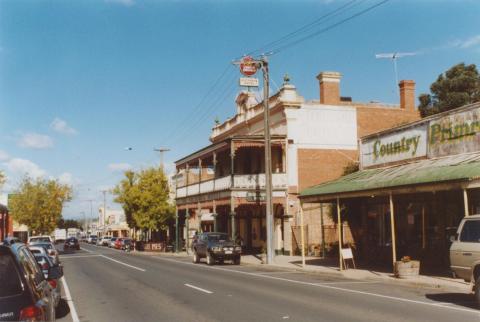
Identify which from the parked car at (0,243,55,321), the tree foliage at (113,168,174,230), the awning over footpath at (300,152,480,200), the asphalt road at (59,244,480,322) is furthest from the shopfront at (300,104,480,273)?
the tree foliage at (113,168,174,230)

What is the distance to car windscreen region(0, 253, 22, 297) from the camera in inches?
210

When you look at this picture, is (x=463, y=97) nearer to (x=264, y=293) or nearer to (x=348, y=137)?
(x=348, y=137)

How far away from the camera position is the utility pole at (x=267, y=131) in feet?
88.6

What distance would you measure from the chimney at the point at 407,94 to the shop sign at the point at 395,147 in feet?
54.2

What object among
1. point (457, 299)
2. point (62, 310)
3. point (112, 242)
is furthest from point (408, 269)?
point (112, 242)

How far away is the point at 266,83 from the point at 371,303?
711 inches

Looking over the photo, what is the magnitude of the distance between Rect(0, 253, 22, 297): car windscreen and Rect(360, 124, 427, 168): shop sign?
1828 cm

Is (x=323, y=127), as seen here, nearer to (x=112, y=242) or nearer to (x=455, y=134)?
(x=455, y=134)

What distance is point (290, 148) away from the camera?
3528 cm

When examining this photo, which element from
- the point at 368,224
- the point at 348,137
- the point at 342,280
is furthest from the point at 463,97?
the point at 342,280

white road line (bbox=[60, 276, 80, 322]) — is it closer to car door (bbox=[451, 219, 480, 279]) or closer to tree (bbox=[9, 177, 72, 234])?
car door (bbox=[451, 219, 480, 279])

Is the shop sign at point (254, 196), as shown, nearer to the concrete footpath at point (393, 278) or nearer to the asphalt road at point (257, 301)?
the concrete footpath at point (393, 278)

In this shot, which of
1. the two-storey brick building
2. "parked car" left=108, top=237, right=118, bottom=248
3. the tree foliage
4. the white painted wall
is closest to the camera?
the two-storey brick building

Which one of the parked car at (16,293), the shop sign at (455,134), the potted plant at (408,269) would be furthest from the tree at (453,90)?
the parked car at (16,293)
